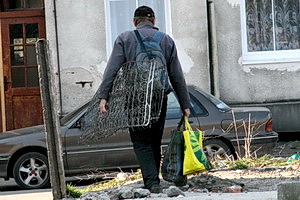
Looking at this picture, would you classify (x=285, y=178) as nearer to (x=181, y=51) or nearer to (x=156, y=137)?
(x=156, y=137)

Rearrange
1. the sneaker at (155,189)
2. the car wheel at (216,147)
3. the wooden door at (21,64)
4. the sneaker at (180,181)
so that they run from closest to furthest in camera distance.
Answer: the sneaker at (155,189) → the sneaker at (180,181) → the car wheel at (216,147) → the wooden door at (21,64)

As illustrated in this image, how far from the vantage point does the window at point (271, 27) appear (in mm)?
16766

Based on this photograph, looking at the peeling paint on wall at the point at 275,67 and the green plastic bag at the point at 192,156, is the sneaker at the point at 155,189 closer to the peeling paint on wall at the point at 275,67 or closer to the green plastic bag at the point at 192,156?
the green plastic bag at the point at 192,156

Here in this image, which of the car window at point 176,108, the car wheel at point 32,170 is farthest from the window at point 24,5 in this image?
the car window at point 176,108

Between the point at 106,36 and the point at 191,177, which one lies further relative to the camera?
the point at 106,36

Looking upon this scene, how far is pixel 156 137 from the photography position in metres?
7.91

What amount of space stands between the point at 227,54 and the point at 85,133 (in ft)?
28.6

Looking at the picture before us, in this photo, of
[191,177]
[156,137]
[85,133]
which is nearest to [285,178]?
[191,177]

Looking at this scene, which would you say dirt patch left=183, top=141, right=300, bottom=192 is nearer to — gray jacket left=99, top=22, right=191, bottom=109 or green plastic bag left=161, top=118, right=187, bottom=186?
green plastic bag left=161, top=118, right=187, bottom=186

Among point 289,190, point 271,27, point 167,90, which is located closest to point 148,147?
point 167,90

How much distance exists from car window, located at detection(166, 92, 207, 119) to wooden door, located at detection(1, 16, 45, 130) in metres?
5.28

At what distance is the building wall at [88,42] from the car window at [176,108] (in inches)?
146

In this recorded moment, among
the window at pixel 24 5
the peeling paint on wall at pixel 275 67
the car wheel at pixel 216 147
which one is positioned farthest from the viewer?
the window at pixel 24 5

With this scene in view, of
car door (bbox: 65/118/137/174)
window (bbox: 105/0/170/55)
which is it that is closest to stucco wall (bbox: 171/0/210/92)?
window (bbox: 105/0/170/55)
